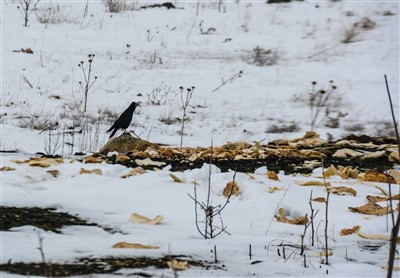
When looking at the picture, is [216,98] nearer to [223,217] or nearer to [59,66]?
[59,66]

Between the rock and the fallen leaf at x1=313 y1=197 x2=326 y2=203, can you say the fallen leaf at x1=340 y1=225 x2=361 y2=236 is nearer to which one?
the fallen leaf at x1=313 y1=197 x2=326 y2=203

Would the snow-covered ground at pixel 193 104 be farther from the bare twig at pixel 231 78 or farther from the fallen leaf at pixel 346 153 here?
the fallen leaf at pixel 346 153

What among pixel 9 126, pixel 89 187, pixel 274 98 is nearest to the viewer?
pixel 89 187

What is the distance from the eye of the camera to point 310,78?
424 inches

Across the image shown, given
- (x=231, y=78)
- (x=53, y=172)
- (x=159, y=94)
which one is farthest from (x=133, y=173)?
(x=231, y=78)

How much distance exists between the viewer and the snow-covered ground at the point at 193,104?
6.91 feet

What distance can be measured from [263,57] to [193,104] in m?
3.33

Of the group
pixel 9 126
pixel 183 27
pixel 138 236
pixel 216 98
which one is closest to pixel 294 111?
pixel 216 98

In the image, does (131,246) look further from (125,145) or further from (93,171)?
(125,145)

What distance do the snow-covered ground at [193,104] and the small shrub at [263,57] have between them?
51 millimetres

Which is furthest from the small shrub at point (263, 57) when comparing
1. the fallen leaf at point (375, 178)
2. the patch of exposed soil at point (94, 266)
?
the patch of exposed soil at point (94, 266)

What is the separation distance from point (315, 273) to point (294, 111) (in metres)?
7.34

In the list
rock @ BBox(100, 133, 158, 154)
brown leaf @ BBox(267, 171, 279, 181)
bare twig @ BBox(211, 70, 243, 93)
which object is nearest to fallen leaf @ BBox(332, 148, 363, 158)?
brown leaf @ BBox(267, 171, 279, 181)

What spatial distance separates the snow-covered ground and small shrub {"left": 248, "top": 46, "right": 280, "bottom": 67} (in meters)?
0.05
